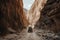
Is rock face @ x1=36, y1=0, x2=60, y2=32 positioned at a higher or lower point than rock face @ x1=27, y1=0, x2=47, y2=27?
lower

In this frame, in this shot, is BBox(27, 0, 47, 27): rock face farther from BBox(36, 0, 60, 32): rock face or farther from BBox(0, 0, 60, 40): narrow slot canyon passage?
BBox(36, 0, 60, 32): rock face

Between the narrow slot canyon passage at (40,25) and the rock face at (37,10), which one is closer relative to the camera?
the narrow slot canyon passage at (40,25)

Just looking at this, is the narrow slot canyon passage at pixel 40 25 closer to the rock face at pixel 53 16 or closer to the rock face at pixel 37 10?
the rock face at pixel 53 16

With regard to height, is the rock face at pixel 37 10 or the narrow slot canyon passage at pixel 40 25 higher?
the rock face at pixel 37 10

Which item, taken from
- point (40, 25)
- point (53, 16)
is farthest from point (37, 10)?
point (53, 16)

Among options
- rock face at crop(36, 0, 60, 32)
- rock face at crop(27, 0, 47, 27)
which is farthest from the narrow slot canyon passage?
rock face at crop(27, 0, 47, 27)

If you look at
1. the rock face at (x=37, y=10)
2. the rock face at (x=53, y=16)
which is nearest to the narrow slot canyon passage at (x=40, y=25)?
the rock face at (x=53, y=16)

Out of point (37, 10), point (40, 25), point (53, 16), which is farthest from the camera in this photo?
→ point (37, 10)

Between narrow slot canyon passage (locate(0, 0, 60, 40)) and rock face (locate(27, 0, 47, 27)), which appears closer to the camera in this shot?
narrow slot canyon passage (locate(0, 0, 60, 40))

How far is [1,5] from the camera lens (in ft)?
49.6

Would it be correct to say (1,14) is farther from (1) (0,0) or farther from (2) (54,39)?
(2) (54,39)

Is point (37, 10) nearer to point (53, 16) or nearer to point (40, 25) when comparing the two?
point (40, 25)

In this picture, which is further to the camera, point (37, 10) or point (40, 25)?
point (37, 10)

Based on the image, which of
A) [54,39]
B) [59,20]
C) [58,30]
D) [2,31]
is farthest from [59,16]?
[2,31]
